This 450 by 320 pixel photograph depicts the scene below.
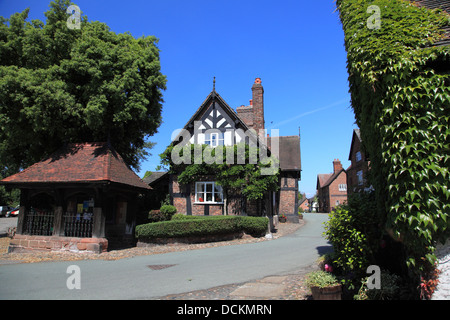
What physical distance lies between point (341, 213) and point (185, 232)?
383 inches

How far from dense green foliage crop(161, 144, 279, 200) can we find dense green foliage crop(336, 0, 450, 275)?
11273mm

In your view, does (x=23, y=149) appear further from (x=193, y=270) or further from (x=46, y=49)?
(x=193, y=270)

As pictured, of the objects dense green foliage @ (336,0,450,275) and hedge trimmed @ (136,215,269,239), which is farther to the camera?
hedge trimmed @ (136,215,269,239)

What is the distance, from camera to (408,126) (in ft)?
16.1

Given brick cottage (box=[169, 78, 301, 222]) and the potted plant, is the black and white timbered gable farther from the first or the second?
the potted plant

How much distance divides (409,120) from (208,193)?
1484 centimetres

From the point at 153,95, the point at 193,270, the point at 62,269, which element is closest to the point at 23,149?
the point at 153,95

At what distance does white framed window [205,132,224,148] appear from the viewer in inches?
763

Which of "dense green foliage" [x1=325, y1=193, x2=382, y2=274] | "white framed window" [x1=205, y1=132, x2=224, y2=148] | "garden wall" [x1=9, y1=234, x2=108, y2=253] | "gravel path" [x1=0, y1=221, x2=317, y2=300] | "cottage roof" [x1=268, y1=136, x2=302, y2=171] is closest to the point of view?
"dense green foliage" [x1=325, y1=193, x2=382, y2=274]

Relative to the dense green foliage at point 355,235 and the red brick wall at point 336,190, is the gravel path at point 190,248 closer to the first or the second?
the dense green foliage at point 355,235

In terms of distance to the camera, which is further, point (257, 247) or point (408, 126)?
point (257, 247)

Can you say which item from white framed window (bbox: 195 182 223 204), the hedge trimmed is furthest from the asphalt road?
white framed window (bbox: 195 182 223 204)

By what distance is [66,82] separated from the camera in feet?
48.0

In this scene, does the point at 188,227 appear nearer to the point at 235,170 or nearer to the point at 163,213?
the point at 163,213
